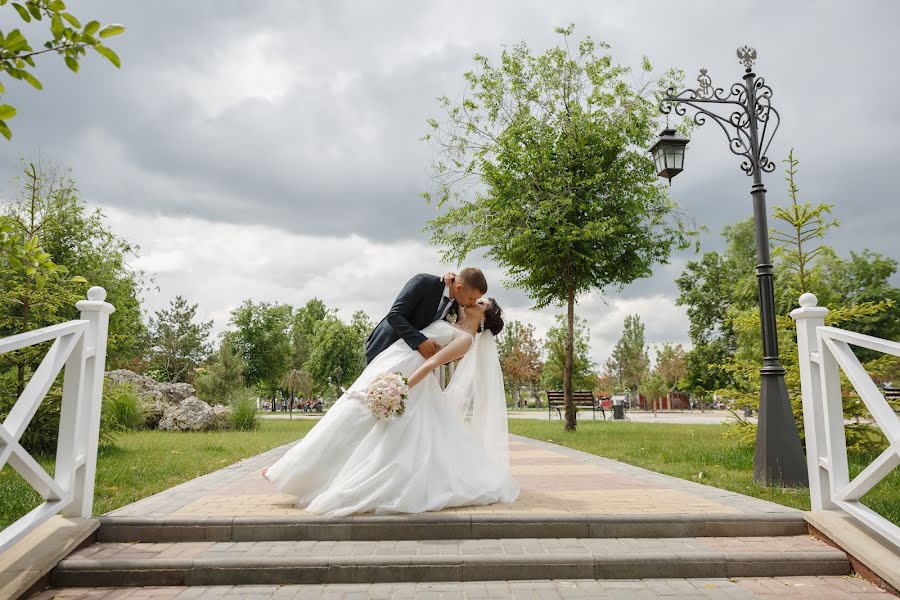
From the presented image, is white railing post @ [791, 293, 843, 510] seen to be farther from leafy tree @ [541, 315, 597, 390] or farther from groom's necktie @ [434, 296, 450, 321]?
leafy tree @ [541, 315, 597, 390]

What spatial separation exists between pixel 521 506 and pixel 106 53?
4.44m

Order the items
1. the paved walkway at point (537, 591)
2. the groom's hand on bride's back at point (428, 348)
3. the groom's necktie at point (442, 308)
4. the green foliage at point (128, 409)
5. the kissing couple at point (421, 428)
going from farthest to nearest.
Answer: the green foliage at point (128, 409), the groom's necktie at point (442, 308), the groom's hand on bride's back at point (428, 348), the kissing couple at point (421, 428), the paved walkway at point (537, 591)

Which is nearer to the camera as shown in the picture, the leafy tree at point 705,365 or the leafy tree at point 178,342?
the leafy tree at point 705,365

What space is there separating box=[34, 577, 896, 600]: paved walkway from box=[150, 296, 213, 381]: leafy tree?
69.1m

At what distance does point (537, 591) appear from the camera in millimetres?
3664

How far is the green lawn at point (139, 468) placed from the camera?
18.4ft

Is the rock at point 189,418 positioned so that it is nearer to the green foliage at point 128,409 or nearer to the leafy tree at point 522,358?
the green foliage at point 128,409

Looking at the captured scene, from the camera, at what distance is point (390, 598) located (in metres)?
3.55

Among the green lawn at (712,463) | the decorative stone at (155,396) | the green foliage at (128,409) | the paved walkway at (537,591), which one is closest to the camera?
the paved walkway at (537,591)

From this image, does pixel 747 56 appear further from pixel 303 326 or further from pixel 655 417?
pixel 303 326

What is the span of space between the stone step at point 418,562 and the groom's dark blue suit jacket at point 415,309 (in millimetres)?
1865

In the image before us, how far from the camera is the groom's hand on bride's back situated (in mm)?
5348

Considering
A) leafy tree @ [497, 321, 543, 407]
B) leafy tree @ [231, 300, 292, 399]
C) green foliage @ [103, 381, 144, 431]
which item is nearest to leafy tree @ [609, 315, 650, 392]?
leafy tree @ [497, 321, 543, 407]

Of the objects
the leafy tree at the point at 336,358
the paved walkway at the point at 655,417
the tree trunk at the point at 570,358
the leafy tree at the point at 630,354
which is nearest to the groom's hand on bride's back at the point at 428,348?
the tree trunk at the point at 570,358
